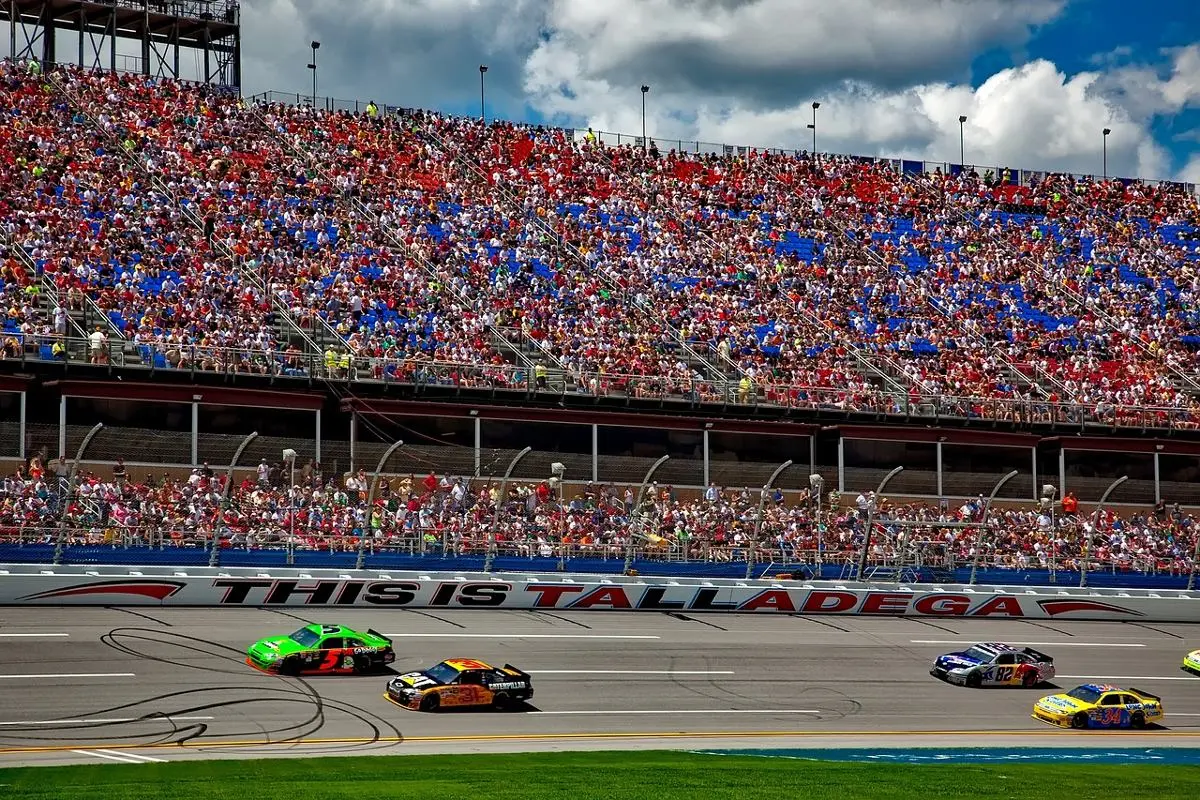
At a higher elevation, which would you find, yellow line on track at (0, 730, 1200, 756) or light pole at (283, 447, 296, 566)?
light pole at (283, 447, 296, 566)

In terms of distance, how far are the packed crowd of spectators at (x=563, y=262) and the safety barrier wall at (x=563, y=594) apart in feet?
31.5

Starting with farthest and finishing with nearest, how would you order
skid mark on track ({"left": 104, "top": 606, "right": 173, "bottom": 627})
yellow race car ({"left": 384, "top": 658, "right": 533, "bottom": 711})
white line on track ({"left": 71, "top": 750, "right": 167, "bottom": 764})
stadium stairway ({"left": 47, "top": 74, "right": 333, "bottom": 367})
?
1. stadium stairway ({"left": 47, "top": 74, "right": 333, "bottom": 367})
2. skid mark on track ({"left": 104, "top": 606, "right": 173, "bottom": 627})
3. yellow race car ({"left": 384, "top": 658, "right": 533, "bottom": 711})
4. white line on track ({"left": 71, "top": 750, "right": 167, "bottom": 764})

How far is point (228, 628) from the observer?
30.3 m

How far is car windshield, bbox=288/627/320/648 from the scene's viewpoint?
90.3ft

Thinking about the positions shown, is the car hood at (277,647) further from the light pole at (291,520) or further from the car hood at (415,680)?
the light pole at (291,520)

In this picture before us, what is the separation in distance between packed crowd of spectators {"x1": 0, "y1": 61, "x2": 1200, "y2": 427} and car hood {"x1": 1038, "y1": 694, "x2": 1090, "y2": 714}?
1858 cm

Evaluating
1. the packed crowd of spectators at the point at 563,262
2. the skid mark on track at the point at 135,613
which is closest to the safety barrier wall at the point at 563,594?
the skid mark on track at the point at 135,613

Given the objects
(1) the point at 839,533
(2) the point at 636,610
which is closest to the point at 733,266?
(1) the point at 839,533

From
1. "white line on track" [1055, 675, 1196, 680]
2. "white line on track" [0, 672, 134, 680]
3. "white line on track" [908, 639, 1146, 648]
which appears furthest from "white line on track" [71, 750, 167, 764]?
"white line on track" [1055, 675, 1196, 680]

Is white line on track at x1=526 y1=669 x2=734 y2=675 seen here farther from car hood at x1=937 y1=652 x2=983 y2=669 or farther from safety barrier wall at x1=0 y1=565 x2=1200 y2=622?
safety barrier wall at x1=0 y1=565 x2=1200 y2=622

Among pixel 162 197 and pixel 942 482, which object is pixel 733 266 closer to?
pixel 942 482

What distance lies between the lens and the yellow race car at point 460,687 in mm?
25953

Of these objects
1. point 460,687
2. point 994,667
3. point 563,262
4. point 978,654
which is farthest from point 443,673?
point 563,262

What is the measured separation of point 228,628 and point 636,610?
34.8 feet
